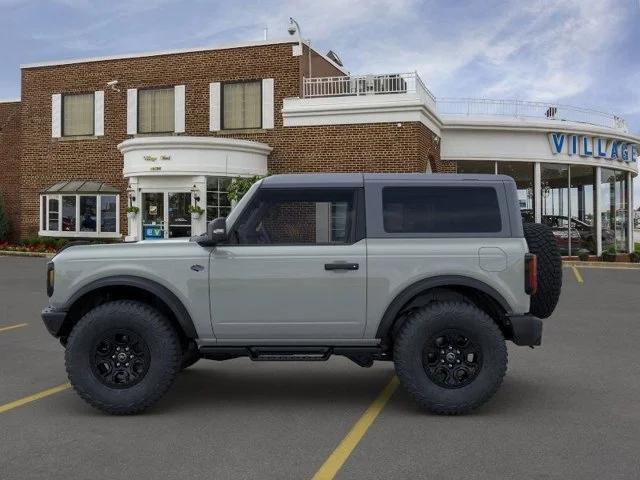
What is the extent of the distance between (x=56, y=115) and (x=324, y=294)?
25555mm

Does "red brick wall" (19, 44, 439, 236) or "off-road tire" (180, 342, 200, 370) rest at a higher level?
"red brick wall" (19, 44, 439, 236)

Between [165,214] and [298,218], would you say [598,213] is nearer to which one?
[165,214]

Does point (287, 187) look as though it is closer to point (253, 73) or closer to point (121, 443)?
point (121, 443)

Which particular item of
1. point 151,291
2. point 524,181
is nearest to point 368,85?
point 524,181

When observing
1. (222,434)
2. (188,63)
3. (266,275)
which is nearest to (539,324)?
(266,275)

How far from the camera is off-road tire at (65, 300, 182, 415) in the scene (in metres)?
5.65

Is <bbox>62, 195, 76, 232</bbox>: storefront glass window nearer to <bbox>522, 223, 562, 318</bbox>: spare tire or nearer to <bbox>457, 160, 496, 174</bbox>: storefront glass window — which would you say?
<bbox>457, 160, 496, 174</bbox>: storefront glass window

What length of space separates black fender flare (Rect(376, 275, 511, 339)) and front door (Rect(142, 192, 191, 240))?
62.2 ft

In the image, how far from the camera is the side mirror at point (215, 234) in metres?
5.62

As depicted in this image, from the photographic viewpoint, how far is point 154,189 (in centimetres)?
2422

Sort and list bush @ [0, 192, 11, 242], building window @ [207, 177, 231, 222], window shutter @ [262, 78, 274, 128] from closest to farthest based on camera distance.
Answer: building window @ [207, 177, 231, 222], window shutter @ [262, 78, 274, 128], bush @ [0, 192, 11, 242]

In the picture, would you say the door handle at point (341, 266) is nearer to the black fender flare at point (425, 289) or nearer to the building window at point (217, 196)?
the black fender flare at point (425, 289)

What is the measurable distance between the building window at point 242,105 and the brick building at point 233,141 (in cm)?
4

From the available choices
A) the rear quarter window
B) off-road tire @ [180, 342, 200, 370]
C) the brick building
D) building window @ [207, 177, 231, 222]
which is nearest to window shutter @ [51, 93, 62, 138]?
the brick building
